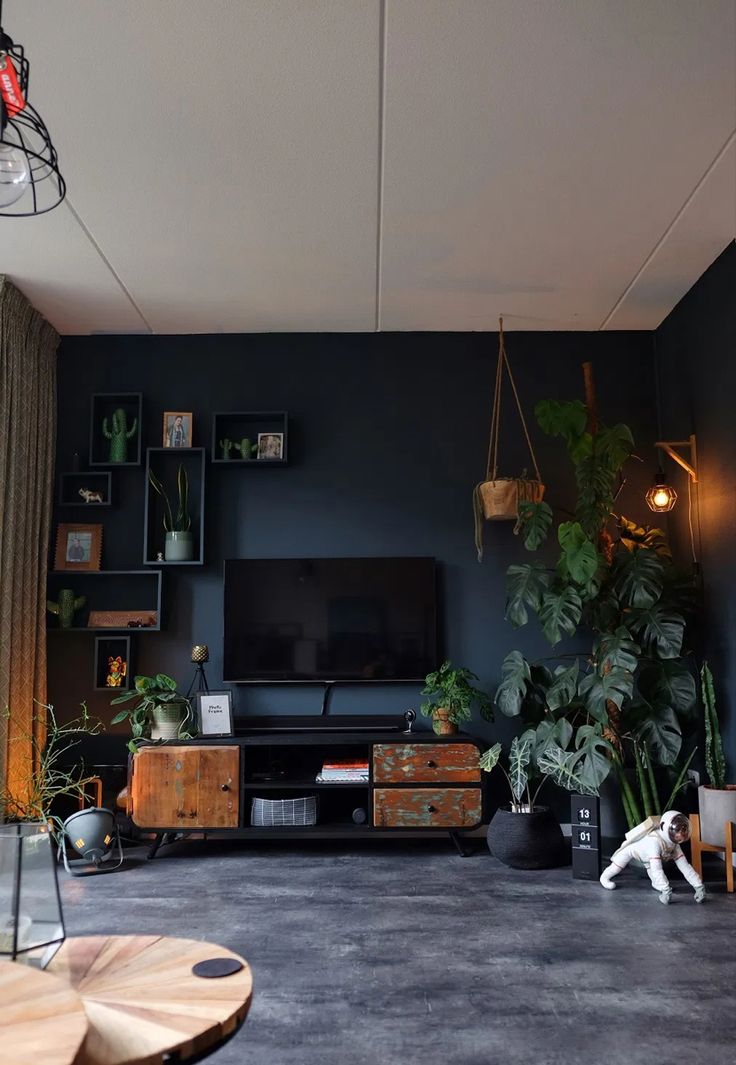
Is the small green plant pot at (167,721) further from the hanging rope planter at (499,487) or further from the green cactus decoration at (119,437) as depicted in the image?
the hanging rope planter at (499,487)

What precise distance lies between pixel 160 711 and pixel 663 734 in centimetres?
242

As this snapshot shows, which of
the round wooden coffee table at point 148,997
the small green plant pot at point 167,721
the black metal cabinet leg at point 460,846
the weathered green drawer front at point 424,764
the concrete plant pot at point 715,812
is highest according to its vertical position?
the small green plant pot at point 167,721

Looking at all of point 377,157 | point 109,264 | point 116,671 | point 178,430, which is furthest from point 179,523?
point 377,157

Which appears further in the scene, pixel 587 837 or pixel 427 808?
pixel 427 808

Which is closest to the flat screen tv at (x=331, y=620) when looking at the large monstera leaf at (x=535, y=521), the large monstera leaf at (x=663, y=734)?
the large monstera leaf at (x=535, y=521)

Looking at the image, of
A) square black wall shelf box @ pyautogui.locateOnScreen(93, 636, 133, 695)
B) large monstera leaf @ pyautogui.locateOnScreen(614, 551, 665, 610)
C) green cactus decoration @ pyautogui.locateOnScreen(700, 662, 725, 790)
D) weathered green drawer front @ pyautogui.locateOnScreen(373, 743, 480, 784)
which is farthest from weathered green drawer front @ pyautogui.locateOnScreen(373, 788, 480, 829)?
square black wall shelf box @ pyautogui.locateOnScreen(93, 636, 133, 695)

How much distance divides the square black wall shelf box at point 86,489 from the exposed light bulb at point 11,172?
3.50 metres

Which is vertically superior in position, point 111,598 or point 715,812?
point 111,598

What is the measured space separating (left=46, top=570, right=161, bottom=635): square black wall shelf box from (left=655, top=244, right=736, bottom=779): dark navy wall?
2.82 meters

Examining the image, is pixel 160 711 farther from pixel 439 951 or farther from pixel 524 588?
pixel 439 951

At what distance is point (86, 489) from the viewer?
5098 millimetres

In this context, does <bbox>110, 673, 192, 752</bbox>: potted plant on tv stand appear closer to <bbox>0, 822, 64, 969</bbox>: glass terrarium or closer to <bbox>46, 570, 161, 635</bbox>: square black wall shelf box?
<bbox>46, 570, 161, 635</bbox>: square black wall shelf box

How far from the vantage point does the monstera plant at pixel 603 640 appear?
4078mm

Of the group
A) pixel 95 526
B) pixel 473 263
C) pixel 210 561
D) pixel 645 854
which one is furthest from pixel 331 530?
pixel 645 854
